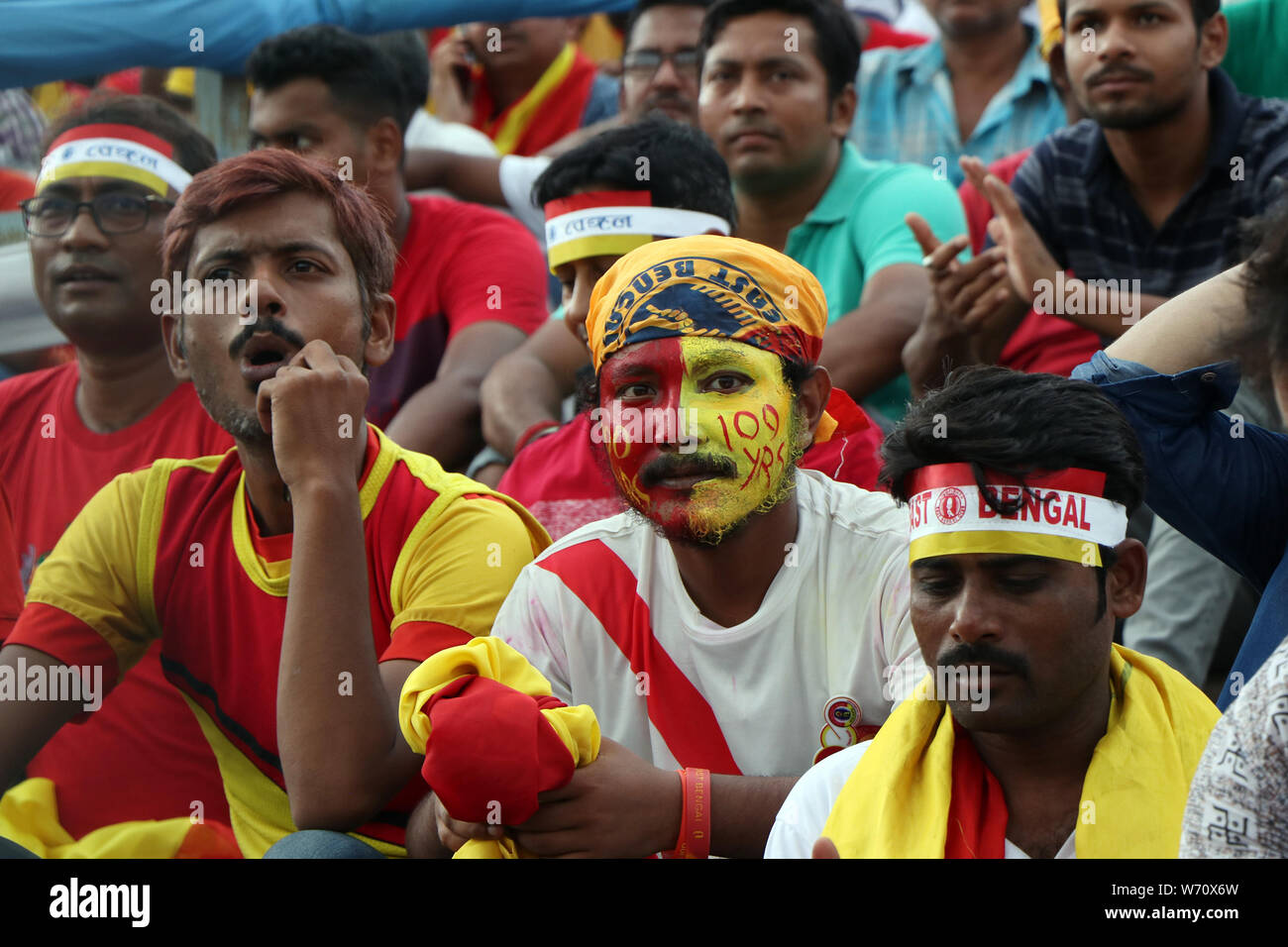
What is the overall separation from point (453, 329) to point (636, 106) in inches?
54.7

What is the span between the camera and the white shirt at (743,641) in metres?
3.09

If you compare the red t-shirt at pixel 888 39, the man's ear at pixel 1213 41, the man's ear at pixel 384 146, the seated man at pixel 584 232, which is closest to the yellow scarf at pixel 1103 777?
the seated man at pixel 584 232

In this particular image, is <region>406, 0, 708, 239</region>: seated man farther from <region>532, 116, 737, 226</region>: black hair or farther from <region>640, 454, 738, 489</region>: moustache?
<region>640, 454, 738, 489</region>: moustache

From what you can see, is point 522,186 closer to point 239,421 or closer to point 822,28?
point 822,28

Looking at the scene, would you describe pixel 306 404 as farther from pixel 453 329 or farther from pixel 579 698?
pixel 453 329

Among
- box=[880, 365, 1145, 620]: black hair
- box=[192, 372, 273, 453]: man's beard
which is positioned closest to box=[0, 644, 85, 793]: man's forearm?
box=[192, 372, 273, 453]: man's beard

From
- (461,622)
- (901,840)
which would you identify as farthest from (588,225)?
(901,840)

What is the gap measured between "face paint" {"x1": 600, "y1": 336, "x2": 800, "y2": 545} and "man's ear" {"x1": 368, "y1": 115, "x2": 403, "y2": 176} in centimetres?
235

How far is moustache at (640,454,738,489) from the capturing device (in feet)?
10.3

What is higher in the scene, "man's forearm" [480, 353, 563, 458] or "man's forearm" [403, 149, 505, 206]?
"man's forearm" [403, 149, 505, 206]

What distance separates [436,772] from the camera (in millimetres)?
2531

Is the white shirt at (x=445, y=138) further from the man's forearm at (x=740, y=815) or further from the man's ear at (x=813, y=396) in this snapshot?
the man's forearm at (x=740, y=815)

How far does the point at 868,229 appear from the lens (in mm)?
4852

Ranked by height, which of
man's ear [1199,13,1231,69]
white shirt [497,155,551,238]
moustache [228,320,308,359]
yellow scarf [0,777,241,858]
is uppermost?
white shirt [497,155,551,238]
